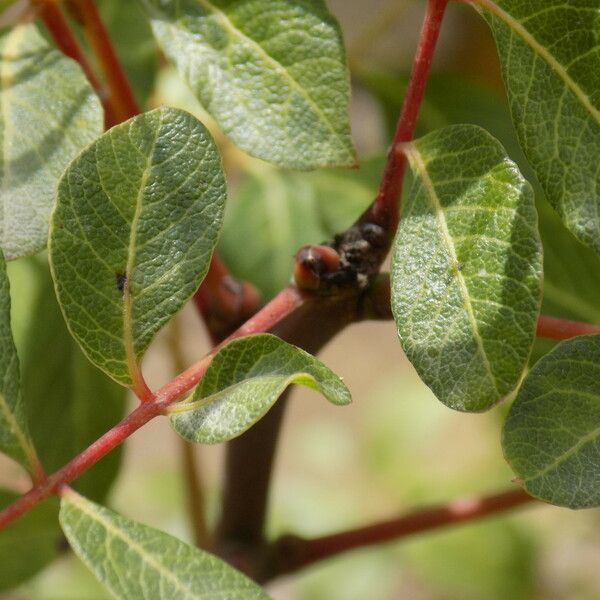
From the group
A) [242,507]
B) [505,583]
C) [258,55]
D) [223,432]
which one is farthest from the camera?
[505,583]

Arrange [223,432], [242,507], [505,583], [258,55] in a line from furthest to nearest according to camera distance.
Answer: [505,583], [242,507], [258,55], [223,432]

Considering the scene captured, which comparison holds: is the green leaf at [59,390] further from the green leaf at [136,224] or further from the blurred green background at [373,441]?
the green leaf at [136,224]

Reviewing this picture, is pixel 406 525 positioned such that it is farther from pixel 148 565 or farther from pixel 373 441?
pixel 373 441

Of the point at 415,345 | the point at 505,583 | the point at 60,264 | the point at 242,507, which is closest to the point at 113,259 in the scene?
the point at 60,264

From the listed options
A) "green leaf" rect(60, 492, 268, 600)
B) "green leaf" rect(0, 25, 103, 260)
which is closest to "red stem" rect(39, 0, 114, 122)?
"green leaf" rect(0, 25, 103, 260)

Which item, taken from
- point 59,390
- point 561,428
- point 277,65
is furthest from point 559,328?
point 59,390

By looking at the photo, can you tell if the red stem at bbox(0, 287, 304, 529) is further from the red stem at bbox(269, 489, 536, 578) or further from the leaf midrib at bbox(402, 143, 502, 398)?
the red stem at bbox(269, 489, 536, 578)

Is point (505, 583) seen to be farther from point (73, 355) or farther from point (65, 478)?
point (65, 478)
